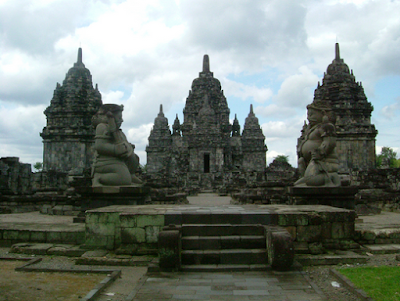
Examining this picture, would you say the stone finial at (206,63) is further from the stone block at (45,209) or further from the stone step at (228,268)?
the stone step at (228,268)

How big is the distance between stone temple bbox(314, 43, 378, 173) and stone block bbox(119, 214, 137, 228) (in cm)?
2051

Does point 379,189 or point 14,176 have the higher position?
point 14,176

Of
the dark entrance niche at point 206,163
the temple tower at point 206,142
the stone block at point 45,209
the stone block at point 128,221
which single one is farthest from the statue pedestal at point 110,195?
the dark entrance niche at point 206,163

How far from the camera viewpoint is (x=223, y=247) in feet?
17.2

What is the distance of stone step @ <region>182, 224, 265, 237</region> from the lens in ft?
17.8

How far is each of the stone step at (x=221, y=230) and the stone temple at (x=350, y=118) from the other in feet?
64.8

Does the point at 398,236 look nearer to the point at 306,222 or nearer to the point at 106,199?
the point at 306,222

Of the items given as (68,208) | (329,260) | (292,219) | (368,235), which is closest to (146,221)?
(292,219)

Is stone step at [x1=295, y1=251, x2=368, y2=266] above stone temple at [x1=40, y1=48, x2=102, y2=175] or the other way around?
the other way around

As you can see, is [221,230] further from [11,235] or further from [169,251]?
[11,235]

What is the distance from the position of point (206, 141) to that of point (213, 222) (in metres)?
29.7

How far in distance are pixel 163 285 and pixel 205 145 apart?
3101cm

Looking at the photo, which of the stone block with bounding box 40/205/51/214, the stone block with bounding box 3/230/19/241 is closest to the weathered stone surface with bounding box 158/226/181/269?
the stone block with bounding box 3/230/19/241

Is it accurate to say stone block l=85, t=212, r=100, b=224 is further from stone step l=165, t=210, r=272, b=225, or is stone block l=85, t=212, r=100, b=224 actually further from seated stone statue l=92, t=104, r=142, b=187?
seated stone statue l=92, t=104, r=142, b=187
